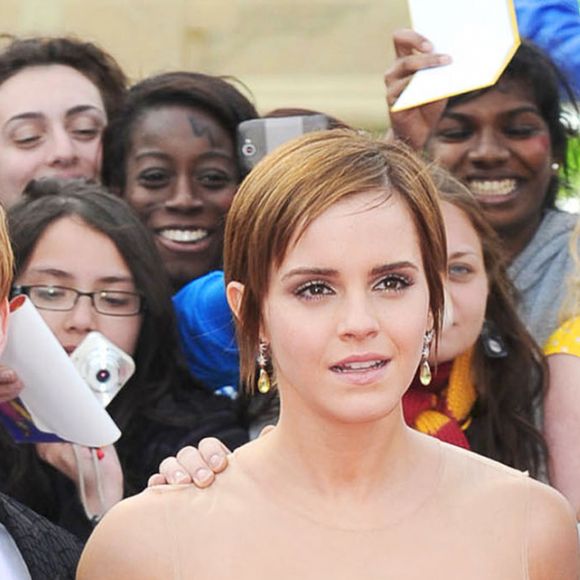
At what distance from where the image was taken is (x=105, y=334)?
3756 millimetres

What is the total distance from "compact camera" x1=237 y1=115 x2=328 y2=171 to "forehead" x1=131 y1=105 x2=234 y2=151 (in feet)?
0.40

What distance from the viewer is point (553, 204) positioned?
14.3 feet

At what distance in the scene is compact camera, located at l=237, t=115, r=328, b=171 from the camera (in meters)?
4.09

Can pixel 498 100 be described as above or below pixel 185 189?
above

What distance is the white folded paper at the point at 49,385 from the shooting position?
10.5 feet

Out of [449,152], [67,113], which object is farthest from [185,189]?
[449,152]

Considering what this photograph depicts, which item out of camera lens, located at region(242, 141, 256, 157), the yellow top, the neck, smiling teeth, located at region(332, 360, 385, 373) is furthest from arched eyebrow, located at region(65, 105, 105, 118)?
smiling teeth, located at region(332, 360, 385, 373)

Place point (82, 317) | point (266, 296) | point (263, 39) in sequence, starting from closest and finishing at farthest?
point (266, 296), point (82, 317), point (263, 39)

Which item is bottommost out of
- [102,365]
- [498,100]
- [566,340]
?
[566,340]

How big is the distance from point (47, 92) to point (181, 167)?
45cm

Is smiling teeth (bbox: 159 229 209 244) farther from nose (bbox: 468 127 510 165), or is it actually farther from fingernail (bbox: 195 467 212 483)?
fingernail (bbox: 195 467 212 483)

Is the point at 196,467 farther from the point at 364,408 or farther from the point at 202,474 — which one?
the point at 364,408

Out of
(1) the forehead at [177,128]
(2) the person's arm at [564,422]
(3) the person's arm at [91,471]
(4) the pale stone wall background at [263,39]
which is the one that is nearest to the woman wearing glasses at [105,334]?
(3) the person's arm at [91,471]

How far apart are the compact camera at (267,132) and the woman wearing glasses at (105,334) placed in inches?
14.6
